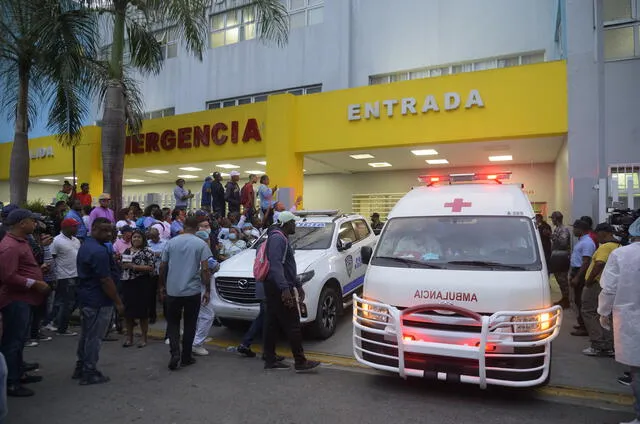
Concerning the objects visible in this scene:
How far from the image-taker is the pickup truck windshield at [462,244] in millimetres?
4836

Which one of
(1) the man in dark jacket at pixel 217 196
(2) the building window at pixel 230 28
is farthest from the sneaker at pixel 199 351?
(2) the building window at pixel 230 28

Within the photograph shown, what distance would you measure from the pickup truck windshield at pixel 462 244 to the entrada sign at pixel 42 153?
18.5 metres

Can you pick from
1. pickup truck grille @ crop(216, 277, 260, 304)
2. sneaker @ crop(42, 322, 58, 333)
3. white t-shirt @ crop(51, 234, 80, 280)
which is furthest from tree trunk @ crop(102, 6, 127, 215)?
pickup truck grille @ crop(216, 277, 260, 304)

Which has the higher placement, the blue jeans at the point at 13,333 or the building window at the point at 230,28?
the building window at the point at 230,28

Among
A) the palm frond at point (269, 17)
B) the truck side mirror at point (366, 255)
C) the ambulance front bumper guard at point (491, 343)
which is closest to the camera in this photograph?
the ambulance front bumper guard at point (491, 343)

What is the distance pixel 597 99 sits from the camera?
10336 millimetres

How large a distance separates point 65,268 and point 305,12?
49.2ft

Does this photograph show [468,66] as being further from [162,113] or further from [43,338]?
[43,338]

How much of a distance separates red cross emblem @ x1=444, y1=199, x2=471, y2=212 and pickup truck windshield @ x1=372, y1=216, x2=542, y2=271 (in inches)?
Answer: 5.5

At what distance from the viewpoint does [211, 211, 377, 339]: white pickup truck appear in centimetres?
660

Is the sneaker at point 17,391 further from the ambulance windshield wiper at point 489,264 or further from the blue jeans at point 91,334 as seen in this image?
the ambulance windshield wiper at point 489,264

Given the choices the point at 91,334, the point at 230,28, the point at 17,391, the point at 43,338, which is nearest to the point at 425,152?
the point at 43,338

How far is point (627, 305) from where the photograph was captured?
3990 mm

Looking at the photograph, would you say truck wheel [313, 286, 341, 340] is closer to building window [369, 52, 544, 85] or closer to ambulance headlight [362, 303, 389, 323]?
ambulance headlight [362, 303, 389, 323]
